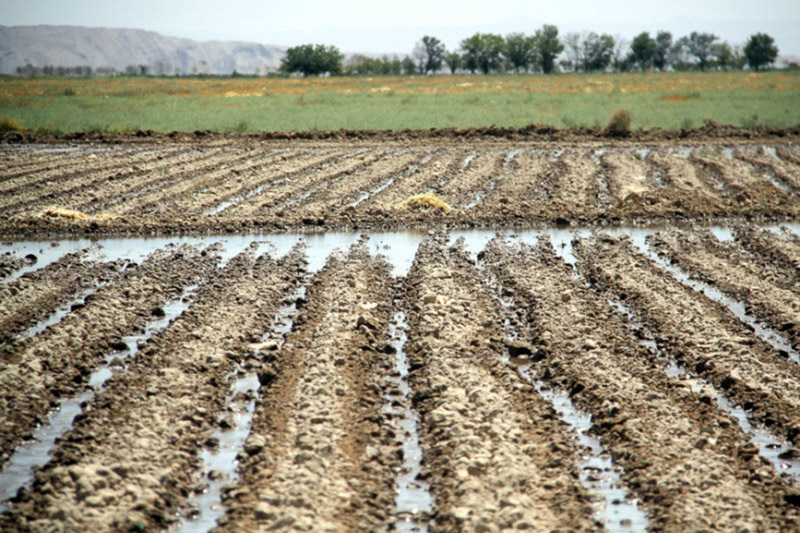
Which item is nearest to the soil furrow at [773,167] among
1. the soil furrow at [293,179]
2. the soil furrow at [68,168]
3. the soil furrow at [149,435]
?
the soil furrow at [293,179]

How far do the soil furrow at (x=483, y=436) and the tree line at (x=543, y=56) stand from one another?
287 ft

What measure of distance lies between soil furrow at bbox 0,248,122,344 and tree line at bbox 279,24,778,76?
83.9 m

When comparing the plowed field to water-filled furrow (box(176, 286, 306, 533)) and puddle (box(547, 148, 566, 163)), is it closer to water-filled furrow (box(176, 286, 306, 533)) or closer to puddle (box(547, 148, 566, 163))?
water-filled furrow (box(176, 286, 306, 533))

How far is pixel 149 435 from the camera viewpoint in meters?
5.65

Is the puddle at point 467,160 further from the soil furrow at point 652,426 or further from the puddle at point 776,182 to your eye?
the soil furrow at point 652,426

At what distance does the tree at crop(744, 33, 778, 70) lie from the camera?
9712 cm

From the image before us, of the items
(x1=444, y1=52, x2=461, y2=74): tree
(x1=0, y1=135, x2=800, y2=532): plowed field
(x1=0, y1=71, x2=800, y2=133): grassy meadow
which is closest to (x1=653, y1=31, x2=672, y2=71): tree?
(x1=444, y1=52, x2=461, y2=74): tree

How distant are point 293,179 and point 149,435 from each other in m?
13.8

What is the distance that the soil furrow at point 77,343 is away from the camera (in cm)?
627

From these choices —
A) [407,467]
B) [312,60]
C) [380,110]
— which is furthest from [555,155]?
[312,60]

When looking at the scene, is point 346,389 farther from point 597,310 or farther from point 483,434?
point 597,310

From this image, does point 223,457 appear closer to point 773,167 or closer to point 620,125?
point 773,167

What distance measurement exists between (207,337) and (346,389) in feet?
6.25

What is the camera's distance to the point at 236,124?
31.3m
